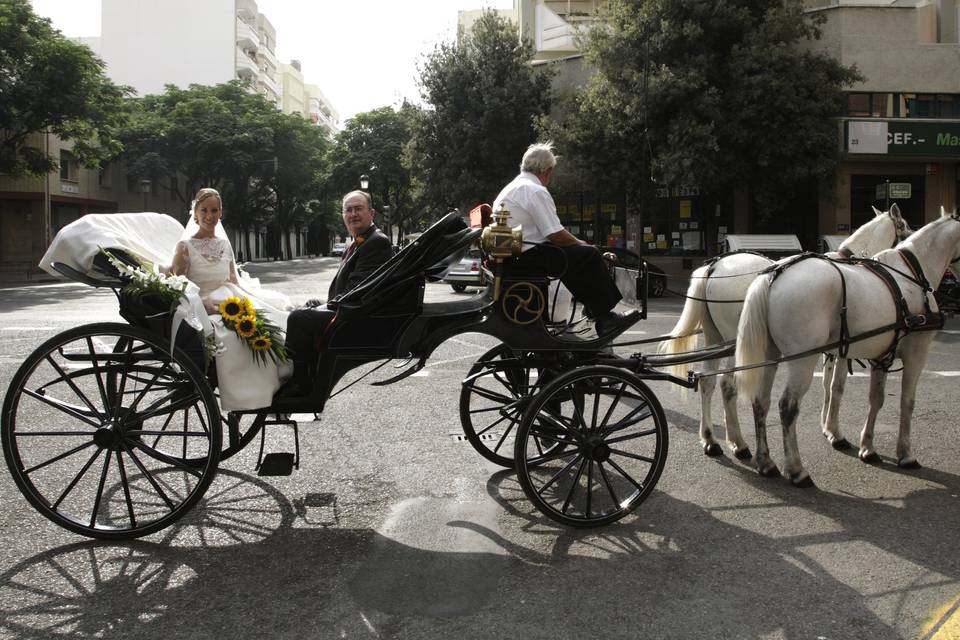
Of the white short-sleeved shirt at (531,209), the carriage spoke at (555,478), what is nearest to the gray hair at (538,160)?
the white short-sleeved shirt at (531,209)

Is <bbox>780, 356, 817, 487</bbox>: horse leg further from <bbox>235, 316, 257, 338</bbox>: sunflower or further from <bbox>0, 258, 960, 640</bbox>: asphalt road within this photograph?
Answer: <bbox>235, 316, 257, 338</bbox>: sunflower

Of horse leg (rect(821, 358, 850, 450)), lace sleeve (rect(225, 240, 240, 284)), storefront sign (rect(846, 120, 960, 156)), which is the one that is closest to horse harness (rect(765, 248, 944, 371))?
horse leg (rect(821, 358, 850, 450))

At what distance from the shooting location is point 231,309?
4.70m

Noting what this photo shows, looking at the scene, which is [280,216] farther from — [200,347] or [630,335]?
[200,347]

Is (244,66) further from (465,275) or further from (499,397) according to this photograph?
(499,397)

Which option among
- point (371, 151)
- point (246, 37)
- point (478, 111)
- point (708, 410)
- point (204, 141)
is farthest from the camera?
point (246, 37)

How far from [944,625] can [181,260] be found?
4.52 metres

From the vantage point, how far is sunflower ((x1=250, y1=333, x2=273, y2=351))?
466 centimetres

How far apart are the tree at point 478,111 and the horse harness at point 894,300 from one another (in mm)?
26248

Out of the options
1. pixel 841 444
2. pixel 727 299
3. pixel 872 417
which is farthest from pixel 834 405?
pixel 727 299

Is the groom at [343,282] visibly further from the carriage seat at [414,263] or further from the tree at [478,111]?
the tree at [478,111]

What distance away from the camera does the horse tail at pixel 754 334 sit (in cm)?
560

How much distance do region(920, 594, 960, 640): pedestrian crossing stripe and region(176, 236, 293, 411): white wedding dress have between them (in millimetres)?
3372

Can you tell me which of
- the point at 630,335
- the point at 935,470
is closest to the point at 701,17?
the point at 630,335
